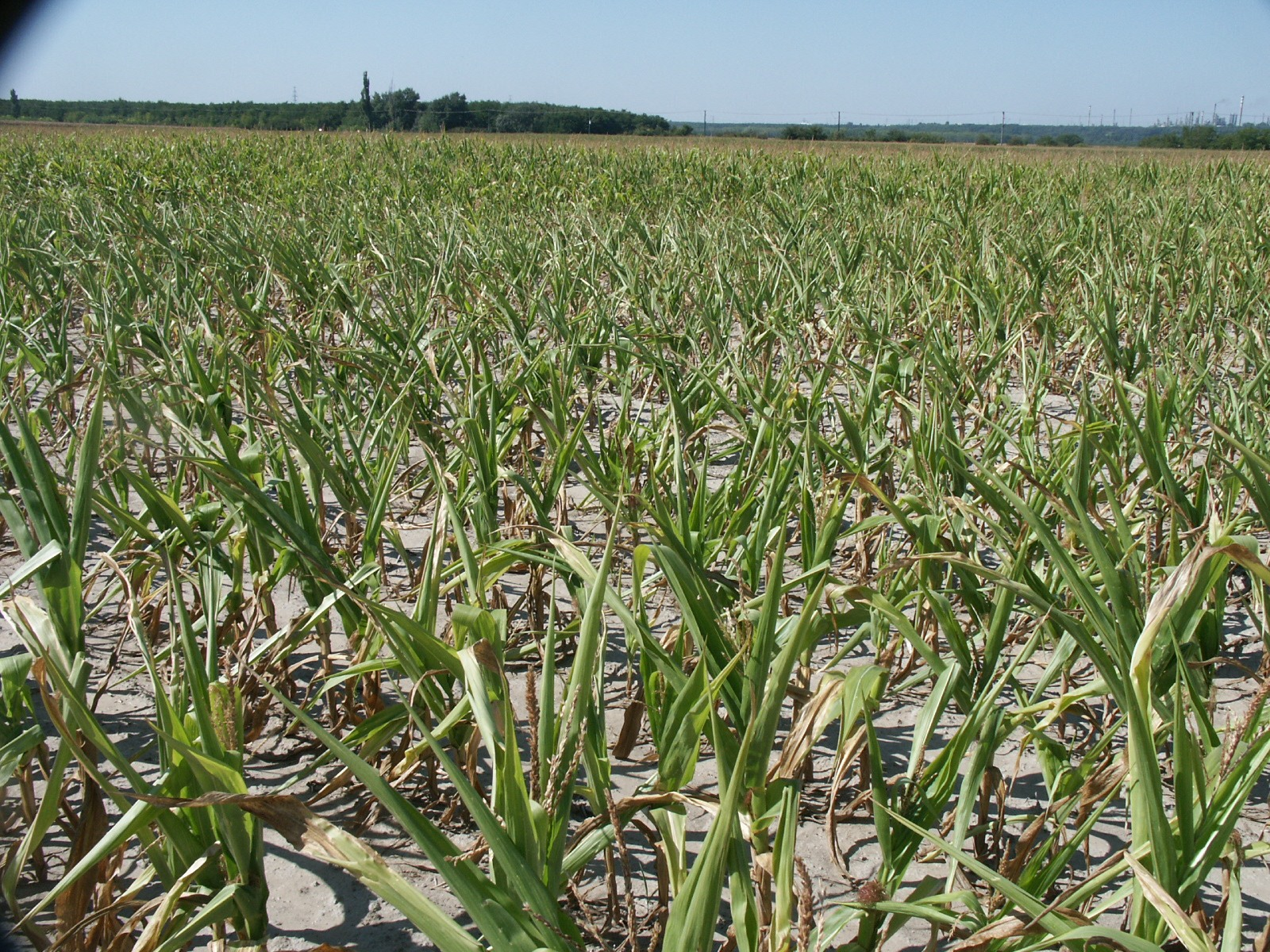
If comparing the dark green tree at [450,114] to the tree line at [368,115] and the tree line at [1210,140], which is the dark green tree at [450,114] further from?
the tree line at [1210,140]

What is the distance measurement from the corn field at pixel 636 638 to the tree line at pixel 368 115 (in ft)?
72.2

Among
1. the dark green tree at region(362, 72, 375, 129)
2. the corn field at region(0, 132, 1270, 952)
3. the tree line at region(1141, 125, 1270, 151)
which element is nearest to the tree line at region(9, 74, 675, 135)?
the dark green tree at region(362, 72, 375, 129)

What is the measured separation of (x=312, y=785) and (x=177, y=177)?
8141mm

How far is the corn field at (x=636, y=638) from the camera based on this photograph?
83 centimetres

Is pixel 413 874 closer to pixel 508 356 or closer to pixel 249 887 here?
pixel 249 887

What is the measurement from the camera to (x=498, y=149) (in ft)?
34.3

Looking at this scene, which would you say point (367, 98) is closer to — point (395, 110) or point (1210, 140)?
point (395, 110)

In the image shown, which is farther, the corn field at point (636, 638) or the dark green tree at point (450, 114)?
the dark green tree at point (450, 114)

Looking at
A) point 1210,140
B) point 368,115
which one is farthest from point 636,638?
point 1210,140

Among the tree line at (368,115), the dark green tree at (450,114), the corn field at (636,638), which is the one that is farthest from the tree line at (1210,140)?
the corn field at (636,638)

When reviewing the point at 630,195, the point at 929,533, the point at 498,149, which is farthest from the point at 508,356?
the point at 498,149

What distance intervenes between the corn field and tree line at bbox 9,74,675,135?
22.0 metres

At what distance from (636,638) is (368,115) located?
1051 inches

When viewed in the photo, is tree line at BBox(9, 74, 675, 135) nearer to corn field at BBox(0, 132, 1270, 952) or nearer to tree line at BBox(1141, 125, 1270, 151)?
tree line at BBox(1141, 125, 1270, 151)
